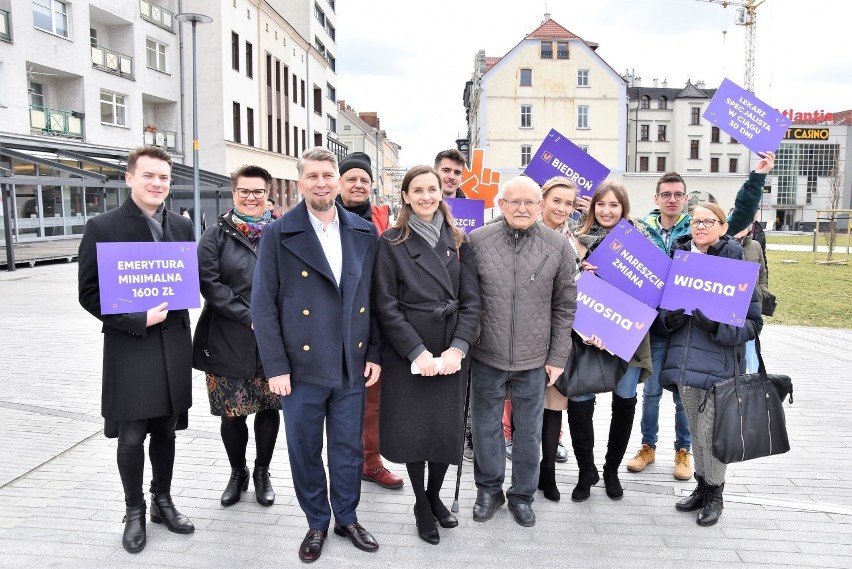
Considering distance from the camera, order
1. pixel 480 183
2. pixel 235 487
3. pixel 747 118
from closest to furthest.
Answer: pixel 235 487 → pixel 747 118 → pixel 480 183

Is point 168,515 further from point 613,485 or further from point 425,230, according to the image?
point 613,485

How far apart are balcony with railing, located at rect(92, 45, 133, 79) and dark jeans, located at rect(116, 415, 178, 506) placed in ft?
87.6

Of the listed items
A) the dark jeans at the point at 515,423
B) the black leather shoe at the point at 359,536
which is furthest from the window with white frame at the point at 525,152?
the black leather shoe at the point at 359,536

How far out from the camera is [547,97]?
51.1 meters

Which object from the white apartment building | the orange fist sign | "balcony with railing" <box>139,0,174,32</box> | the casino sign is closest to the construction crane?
the casino sign

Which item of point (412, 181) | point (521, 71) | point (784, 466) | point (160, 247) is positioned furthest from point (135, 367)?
point (521, 71)

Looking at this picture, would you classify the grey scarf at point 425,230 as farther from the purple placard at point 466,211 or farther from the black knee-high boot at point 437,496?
the purple placard at point 466,211

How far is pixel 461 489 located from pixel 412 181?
89.3 inches

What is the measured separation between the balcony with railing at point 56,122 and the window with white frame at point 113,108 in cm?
196

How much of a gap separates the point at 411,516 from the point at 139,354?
77.5 inches

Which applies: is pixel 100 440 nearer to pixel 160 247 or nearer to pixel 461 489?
pixel 160 247

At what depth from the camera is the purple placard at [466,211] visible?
536 cm

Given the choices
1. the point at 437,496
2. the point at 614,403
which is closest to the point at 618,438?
the point at 614,403

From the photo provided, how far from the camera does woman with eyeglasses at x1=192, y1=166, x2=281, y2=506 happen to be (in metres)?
3.88
